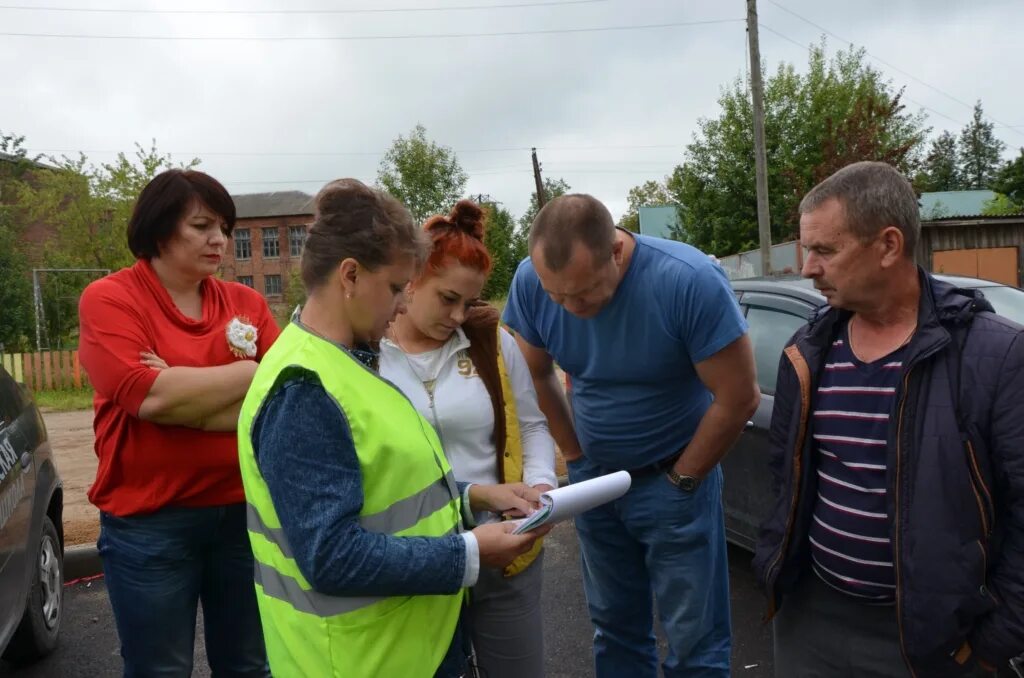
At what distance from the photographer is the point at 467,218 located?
7.41 ft

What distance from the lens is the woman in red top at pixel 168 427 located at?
2277 millimetres

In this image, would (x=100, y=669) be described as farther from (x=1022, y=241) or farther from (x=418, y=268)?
(x=1022, y=241)

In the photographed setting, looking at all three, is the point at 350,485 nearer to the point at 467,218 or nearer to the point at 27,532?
the point at 467,218

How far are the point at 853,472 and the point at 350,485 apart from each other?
4.25ft

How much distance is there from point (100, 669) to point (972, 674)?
3.73 metres

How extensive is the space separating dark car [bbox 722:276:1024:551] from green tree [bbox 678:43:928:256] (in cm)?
1978

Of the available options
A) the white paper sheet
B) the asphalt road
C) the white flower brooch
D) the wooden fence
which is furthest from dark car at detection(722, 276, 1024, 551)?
the wooden fence

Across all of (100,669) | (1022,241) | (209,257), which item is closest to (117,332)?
(209,257)

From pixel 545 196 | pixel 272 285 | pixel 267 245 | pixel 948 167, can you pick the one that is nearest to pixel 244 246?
pixel 267 245

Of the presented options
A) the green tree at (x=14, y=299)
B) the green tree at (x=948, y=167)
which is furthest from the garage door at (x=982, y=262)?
the green tree at (x=948, y=167)

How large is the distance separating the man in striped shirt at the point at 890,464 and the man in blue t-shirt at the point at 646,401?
340 mm

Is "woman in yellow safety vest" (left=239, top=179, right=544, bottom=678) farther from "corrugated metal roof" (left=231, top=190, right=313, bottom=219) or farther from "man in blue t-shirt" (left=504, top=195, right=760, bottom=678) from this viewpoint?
"corrugated metal roof" (left=231, top=190, right=313, bottom=219)

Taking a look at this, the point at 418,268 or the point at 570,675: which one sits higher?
the point at 418,268

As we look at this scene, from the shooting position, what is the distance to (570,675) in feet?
11.9
